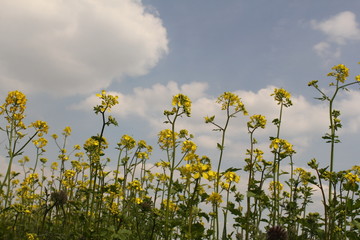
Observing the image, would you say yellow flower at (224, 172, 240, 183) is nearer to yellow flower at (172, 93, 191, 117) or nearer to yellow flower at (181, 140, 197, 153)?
yellow flower at (181, 140, 197, 153)

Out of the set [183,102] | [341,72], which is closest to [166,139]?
A: [183,102]

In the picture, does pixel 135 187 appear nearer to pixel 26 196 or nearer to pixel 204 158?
pixel 204 158

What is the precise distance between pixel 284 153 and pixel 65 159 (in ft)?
25.1

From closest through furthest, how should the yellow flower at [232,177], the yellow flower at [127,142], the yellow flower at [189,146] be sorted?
the yellow flower at [189,146]
the yellow flower at [232,177]
the yellow flower at [127,142]

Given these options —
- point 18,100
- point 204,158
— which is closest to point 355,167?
point 204,158

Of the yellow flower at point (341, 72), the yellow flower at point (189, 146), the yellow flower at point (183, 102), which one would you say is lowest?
the yellow flower at point (189, 146)

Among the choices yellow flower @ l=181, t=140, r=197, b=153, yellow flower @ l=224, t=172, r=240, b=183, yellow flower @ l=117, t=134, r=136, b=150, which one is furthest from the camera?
yellow flower @ l=117, t=134, r=136, b=150

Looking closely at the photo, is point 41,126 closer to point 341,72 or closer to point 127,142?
point 127,142

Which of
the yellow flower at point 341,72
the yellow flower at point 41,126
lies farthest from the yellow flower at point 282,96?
the yellow flower at point 41,126

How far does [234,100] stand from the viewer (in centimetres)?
666

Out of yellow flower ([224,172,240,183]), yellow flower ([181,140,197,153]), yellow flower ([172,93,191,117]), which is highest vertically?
yellow flower ([172,93,191,117])

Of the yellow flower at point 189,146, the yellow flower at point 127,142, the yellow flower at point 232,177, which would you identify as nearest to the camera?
the yellow flower at point 189,146

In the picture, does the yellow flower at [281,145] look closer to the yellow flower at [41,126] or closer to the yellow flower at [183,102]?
the yellow flower at [183,102]

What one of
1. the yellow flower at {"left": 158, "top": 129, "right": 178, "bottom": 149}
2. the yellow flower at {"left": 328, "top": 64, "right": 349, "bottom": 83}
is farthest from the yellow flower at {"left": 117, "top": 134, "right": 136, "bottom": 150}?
the yellow flower at {"left": 328, "top": 64, "right": 349, "bottom": 83}
